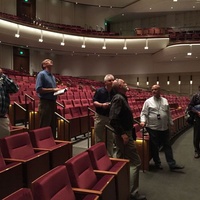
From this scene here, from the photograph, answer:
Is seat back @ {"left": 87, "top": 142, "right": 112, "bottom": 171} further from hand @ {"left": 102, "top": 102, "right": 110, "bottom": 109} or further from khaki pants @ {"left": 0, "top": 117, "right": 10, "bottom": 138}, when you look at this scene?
khaki pants @ {"left": 0, "top": 117, "right": 10, "bottom": 138}

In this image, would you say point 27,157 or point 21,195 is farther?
point 27,157

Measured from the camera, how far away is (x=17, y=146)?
2252 millimetres

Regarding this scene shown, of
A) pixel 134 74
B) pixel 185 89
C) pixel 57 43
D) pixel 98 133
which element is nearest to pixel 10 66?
pixel 57 43

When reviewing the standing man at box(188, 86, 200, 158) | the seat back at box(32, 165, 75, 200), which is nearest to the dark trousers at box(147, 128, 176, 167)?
the standing man at box(188, 86, 200, 158)

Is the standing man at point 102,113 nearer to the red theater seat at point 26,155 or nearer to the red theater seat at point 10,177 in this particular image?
the red theater seat at point 26,155

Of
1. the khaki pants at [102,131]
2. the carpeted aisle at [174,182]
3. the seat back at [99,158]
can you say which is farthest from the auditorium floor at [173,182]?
the seat back at [99,158]

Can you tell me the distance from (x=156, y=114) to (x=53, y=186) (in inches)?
85.7

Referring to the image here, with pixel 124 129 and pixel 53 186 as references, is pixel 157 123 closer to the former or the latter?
pixel 124 129

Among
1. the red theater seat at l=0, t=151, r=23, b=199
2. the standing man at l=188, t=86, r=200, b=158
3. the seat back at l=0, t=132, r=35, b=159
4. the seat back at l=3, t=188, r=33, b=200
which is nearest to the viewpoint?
the seat back at l=3, t=188, r=33, b=200

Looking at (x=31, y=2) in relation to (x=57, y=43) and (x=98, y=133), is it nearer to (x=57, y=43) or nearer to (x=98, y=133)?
(x=57, y=43)

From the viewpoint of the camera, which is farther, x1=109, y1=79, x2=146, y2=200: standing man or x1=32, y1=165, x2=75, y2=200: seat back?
x1=109, y1=79, x2=146, y2=200: standing man

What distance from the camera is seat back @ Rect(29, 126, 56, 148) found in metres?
2.55

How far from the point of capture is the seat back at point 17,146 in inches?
84.2

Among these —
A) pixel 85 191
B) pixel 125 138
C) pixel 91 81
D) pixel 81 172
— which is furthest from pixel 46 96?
pixel 91 81
